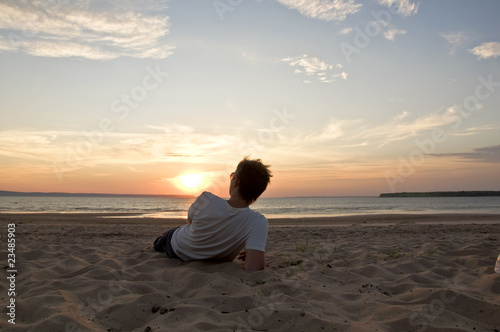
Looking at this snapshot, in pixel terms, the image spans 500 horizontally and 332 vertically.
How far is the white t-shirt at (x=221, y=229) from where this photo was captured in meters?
3.77

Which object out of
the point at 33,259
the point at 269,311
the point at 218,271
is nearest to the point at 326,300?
the point at 269,311

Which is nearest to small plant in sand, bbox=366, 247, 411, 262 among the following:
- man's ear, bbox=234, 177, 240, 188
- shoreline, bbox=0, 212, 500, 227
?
man's ear, bbox=234, 177, 240, 188

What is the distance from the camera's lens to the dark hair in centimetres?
364

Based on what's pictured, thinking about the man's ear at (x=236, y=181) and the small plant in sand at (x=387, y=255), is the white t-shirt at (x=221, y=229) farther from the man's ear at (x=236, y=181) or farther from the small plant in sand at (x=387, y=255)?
the small plant in sand at (x=387, y=255)

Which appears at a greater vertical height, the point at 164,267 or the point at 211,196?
the point at 211,196

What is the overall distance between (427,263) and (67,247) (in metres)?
5.77

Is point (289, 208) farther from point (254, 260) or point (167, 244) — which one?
point (254, 260)

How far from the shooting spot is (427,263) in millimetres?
4320

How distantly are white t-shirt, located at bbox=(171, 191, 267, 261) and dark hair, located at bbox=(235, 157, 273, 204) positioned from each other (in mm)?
216

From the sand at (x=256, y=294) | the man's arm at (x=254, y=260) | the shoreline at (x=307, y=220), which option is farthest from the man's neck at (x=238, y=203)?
the shoreline at (x=307, y=220)

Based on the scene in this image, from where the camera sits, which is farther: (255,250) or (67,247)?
(67,247)

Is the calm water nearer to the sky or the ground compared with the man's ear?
nearer to the ground

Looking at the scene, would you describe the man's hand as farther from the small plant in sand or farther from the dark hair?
the small plant in sand

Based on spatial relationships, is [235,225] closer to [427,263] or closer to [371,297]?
[371,297]
